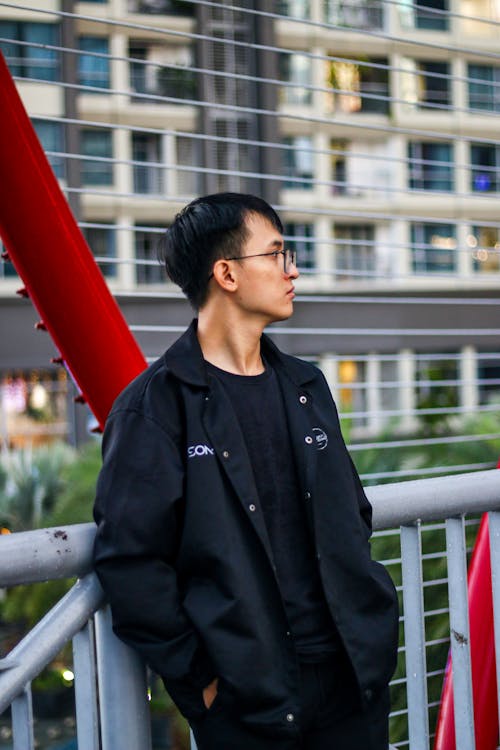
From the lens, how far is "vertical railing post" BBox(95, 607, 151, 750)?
135 centimetres

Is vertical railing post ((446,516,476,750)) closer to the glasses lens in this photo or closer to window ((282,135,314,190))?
the glasses lens

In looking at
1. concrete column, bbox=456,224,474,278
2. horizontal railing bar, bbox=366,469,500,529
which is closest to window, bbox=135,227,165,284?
concrete column, bbox=456,224,474,278

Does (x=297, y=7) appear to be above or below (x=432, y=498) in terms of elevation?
above

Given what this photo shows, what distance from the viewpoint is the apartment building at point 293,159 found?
17.3 meters

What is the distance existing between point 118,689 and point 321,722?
30 cm

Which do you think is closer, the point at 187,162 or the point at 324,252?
the point at 187,162

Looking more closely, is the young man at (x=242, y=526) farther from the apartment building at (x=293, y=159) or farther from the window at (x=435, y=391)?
the apartment building at (x=293, y=159)

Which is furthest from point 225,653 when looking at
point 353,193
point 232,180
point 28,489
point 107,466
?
point 353,193

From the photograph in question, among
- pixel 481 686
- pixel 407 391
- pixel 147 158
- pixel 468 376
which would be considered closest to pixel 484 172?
pixel 468 376

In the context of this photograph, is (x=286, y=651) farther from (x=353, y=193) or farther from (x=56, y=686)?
(x=353, y=193)

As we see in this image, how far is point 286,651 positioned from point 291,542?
15 cm

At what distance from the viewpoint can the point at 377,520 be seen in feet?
5.24

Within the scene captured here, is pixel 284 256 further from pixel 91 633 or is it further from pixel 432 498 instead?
pixel 91 633

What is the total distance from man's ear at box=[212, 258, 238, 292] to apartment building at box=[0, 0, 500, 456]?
1453 cm
